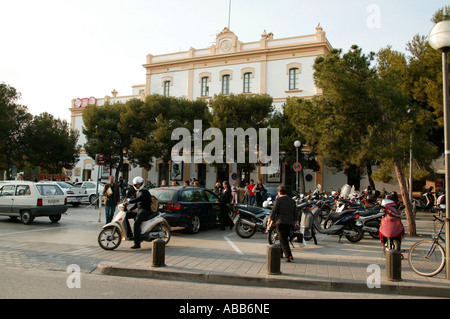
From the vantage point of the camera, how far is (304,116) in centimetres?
1283

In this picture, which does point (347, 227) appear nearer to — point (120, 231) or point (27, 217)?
point (120, 231)

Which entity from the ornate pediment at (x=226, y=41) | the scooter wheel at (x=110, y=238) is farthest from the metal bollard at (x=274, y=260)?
the ornate pediment at (x=226, y=41)

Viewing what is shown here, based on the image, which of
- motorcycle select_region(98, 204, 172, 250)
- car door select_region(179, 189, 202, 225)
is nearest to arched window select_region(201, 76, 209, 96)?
car door select_region(179, 189, 202, 225)

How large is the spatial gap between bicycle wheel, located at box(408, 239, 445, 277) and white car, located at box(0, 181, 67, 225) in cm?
1207

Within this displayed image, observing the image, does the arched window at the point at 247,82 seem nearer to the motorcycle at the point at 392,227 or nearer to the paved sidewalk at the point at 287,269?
the paved sidewalk at the point at 287,269

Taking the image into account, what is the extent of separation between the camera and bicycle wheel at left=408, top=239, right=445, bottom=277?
6523mm

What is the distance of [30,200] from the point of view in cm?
1291

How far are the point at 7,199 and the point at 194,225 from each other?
7.59 meters

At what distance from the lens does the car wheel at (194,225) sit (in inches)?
440

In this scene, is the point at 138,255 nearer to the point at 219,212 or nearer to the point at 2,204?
the point at 219,212

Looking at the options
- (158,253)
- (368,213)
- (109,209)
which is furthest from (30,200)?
(368,213)

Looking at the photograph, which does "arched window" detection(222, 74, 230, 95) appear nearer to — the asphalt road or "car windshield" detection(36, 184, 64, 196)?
"car windshield" detection(36, 184, 64, 196)
